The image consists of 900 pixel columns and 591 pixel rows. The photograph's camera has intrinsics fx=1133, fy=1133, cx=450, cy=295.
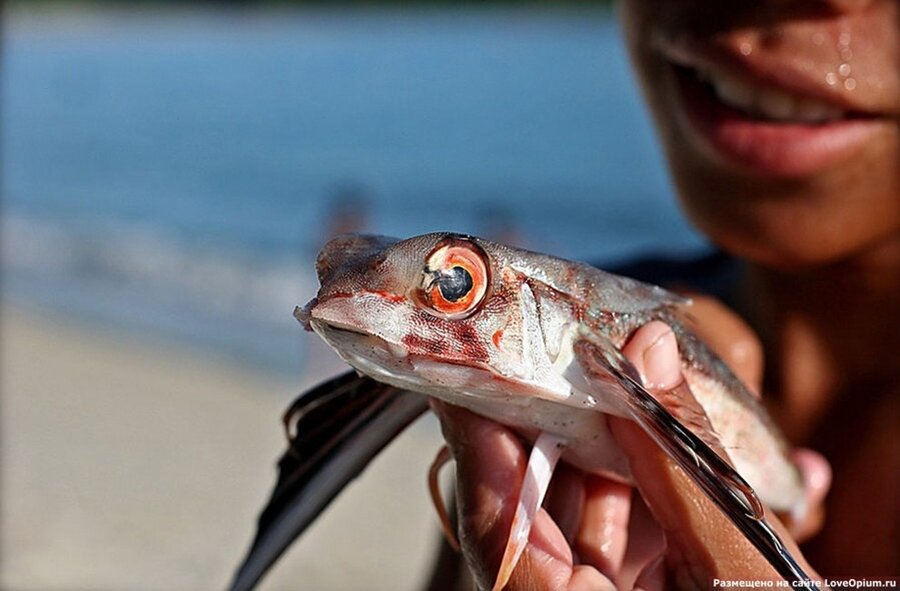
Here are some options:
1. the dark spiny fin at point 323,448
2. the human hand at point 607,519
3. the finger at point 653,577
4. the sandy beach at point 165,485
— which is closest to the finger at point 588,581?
the human hand at point 607,519

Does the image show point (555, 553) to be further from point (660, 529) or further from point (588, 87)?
point (588, 87)

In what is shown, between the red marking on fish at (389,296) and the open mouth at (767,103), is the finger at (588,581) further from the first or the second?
the open mouth at (767,103)

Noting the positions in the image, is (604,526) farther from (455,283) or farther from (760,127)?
(760,127)

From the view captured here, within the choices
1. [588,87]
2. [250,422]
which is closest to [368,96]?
[588,87]

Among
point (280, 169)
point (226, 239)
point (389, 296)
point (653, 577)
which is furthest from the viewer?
point (280, 169)

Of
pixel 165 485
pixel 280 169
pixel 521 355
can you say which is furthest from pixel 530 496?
pixel 280 169

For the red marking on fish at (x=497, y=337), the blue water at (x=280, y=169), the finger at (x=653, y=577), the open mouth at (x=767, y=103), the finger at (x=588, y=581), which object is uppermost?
the open mouth at (x=767, y=103)
